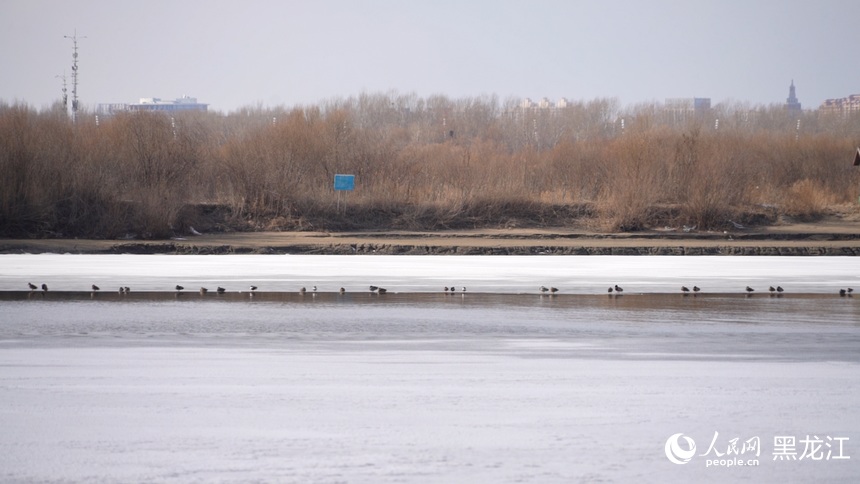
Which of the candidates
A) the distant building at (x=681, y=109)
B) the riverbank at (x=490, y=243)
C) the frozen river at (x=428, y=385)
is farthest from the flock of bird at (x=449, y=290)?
the distant building at (x=681, y=109)

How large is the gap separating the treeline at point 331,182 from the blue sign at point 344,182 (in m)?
1.12

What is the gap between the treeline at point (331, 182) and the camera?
29.0 metres

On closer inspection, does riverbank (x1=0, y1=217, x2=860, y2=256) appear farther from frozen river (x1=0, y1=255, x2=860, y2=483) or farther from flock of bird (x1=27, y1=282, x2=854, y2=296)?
frozen river (x1=0, y1=255, x2=860, y2=483)

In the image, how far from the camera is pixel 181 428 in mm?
6832

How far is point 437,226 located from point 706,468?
1042 inches

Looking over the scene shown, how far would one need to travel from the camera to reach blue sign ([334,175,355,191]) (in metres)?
31.7

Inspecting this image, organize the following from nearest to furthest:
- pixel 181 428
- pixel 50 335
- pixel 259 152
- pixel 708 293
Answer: pixel 181 428, pixel 50 335, pixel 708 293, pixel 259 152

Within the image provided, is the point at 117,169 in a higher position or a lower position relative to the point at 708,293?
higher

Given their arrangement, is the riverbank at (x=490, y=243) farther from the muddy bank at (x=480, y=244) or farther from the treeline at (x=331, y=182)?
the treeline at (x=331, y=182)

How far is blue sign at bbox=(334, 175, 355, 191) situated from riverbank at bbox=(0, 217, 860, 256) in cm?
216

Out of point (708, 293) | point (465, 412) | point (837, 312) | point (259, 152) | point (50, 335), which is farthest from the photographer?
point (259, 152)

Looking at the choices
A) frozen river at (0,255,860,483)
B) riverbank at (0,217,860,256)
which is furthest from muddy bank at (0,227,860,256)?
frozen river at (0,255,860,483)

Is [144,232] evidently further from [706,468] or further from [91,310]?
[706,468]

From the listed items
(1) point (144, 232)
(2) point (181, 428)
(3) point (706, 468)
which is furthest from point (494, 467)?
(1) point (144, 232)
